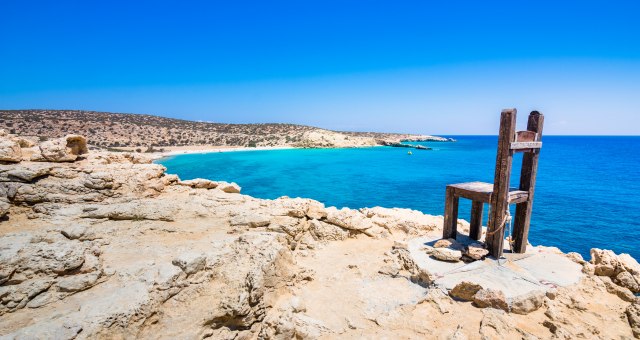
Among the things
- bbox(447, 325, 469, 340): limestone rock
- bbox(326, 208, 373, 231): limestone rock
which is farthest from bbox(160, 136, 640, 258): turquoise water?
bbox(447, 325, 469, 340): limestone rock

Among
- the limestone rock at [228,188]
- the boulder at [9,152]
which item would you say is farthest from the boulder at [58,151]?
the limestone rock at [228,188]

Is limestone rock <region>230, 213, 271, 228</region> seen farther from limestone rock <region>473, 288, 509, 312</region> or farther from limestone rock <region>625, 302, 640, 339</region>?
limestone rock <region>625, 302, 640, 339</region>

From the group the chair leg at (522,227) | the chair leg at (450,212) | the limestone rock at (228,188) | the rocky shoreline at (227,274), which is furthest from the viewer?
the limestone rock at (228,188)

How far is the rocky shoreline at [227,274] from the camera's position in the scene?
4582 mm

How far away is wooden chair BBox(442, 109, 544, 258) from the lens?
23.1ft

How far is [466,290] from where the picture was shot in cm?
615

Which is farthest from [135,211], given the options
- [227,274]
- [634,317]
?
[634,317]

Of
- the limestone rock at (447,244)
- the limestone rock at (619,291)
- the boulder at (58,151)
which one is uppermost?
the boulder at (58,151)

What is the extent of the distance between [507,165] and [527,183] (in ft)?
4.53

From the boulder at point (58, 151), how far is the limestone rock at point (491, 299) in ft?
35.7

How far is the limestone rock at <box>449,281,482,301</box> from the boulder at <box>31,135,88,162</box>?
10.5 meters

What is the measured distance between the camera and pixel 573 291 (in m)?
6.36

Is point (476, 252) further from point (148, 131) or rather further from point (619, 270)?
point (148, 131)

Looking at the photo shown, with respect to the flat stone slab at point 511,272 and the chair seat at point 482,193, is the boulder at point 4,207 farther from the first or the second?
the chair seat at point 482,193
